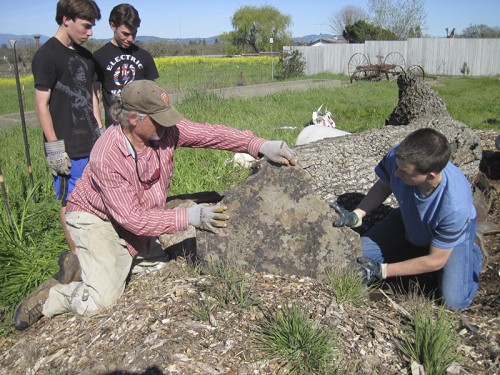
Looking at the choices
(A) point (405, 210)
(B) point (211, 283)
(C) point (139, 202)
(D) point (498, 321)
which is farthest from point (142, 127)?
(D) point (498, 321)

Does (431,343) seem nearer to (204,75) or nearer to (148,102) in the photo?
(148,102)

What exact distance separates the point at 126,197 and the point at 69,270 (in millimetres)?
939

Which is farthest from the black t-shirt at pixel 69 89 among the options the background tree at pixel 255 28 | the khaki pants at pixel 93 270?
the background tree at pixel 255 28

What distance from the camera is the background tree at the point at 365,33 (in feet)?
121

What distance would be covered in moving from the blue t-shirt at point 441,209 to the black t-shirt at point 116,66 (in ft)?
8.24

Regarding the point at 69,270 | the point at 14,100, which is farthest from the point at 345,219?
the point at 14,100

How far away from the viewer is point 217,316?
99.7 inches

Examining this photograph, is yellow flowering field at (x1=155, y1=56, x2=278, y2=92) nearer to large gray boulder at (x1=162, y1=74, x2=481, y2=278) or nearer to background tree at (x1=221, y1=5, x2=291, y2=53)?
large gray boulder at (x1=162, y1=74, x2=481, y2=278)

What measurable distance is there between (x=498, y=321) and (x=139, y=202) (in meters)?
2.23

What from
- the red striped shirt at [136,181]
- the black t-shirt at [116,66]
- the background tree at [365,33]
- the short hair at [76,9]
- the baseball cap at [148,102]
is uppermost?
the background tree at [365,33]

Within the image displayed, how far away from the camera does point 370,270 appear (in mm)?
2932

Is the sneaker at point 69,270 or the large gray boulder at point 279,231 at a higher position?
the large gray boulder at point 279,231

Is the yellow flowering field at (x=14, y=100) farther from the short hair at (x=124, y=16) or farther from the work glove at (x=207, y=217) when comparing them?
the work glove at (x=207, y=217)

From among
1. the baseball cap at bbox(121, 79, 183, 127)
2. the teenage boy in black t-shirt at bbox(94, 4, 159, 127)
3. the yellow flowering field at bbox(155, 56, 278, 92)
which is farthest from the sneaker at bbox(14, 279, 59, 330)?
the yellow flowering field at bbox(155, 56, 278, 92)
